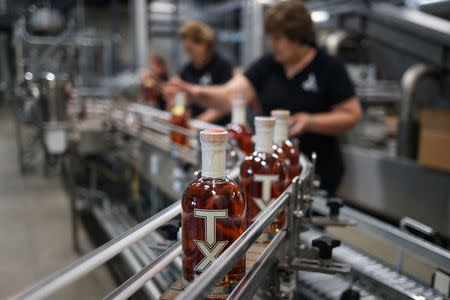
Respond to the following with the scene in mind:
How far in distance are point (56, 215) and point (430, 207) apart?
3101 millimetres

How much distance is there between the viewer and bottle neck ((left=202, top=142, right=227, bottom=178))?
52cm

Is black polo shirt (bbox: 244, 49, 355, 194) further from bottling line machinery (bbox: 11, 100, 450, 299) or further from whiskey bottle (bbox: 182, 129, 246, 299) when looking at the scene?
whiskey bottle (bbox: 182, 129, 246, 299)

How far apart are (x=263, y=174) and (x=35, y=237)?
2.76 metres

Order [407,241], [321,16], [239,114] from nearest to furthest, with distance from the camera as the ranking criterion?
1. [407,241]
2. [239,114]
3. [321,16]

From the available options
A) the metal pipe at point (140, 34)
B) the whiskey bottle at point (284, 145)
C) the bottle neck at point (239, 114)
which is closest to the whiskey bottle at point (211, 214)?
the whiskey bottle at point (284, 145)

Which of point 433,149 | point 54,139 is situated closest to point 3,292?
point 54,139

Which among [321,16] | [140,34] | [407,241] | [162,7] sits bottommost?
[407,241]

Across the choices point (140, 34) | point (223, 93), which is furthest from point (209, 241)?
point (140, 34)

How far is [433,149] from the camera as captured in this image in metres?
2.59

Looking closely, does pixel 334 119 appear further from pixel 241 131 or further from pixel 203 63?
pixel 203 63

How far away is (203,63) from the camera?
2338 millimetres

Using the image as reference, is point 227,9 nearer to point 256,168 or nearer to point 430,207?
point 430,207

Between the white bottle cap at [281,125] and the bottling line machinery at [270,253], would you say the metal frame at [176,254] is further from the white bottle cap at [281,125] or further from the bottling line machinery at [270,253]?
the white bottle cap at [281,125]

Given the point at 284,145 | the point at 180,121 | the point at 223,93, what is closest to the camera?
the point at 284,145
